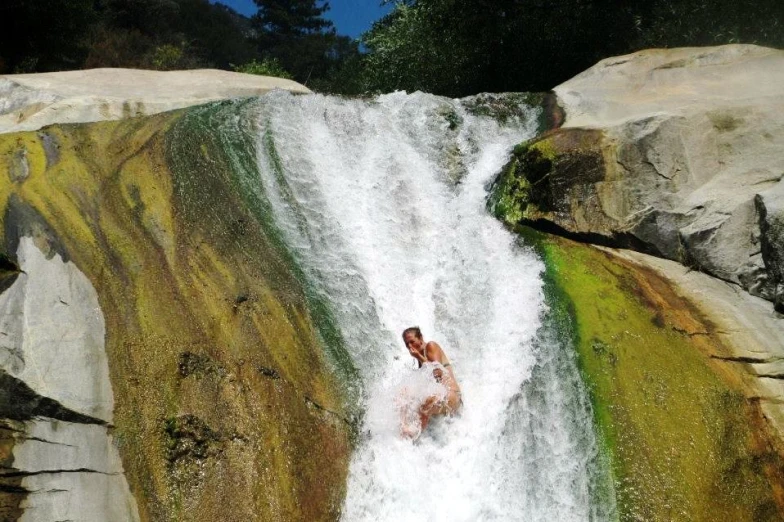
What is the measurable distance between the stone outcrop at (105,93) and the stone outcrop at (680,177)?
559 centimetres

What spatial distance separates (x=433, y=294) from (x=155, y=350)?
3334mm

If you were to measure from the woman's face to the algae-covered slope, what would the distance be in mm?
859

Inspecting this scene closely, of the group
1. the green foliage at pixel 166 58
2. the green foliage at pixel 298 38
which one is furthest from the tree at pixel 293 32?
the green foliage at pixel 166 58

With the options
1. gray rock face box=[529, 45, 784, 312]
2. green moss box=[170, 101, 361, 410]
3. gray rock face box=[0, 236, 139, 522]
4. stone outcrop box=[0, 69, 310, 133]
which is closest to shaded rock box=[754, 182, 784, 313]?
gray rock face box=[529, 45, 784, 312]

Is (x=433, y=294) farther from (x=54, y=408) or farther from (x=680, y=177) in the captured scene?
(x=54, y=408)

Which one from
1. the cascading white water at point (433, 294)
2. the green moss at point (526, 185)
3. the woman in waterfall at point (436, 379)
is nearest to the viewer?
the cascading white water at point (433, 294)

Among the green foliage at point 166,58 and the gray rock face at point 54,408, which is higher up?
the green foliage at point 166,58

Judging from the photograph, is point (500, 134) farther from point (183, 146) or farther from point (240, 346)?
point (240, 346)

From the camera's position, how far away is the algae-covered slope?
4824 mm

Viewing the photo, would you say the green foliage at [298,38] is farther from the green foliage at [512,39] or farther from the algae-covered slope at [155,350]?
the algae-covered slope at [155,350]

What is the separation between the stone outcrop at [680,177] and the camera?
22.1ft

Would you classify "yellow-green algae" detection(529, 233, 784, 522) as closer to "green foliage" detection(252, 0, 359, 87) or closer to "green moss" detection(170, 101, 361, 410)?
"green moss" detection(170, 101, 361, 410)

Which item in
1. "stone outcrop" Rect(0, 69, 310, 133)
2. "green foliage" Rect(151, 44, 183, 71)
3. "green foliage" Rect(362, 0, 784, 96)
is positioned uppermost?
"green foliage" Rect(151, 44, 183, 71)

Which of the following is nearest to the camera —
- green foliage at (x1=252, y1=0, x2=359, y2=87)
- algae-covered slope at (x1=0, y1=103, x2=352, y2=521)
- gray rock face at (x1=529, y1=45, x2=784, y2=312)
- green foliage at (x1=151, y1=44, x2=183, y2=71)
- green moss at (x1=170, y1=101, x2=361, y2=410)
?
algae-covered slope at (x1=0, y1=103, x2=352, y2=521)
